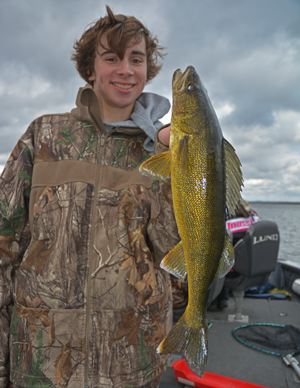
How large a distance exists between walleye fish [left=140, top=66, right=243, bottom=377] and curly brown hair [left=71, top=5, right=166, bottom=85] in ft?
3.01

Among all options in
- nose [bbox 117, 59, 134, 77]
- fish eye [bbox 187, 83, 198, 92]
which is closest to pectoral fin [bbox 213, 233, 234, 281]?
fish eye [bbox 187, 83, 198, 92]

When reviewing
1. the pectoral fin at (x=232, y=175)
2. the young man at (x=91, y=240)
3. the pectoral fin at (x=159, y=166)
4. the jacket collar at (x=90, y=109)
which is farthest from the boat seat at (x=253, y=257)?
the pectoral fin at (x=159, y=166)

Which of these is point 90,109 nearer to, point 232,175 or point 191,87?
→ point 191,87

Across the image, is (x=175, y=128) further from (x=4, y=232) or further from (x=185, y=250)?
(x=4, y=232)

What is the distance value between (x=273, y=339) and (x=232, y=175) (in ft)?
13.7

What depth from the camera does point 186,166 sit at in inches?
60.6

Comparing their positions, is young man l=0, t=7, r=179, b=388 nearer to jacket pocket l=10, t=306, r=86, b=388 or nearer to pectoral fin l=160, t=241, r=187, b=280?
jacket pocket l=10, t=306, r=86, b=388

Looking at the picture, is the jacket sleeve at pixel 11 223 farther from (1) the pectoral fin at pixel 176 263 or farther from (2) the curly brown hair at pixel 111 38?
(1) the pectoral fin at pixel 176 263

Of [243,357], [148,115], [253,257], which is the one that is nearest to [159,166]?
[148,115]

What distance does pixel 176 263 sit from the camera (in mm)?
1626

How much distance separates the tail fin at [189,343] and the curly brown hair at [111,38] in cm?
188

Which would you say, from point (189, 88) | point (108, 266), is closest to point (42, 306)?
point (108, 266)

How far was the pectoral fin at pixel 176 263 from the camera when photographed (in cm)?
160

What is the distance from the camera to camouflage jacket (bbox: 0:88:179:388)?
195 cm
